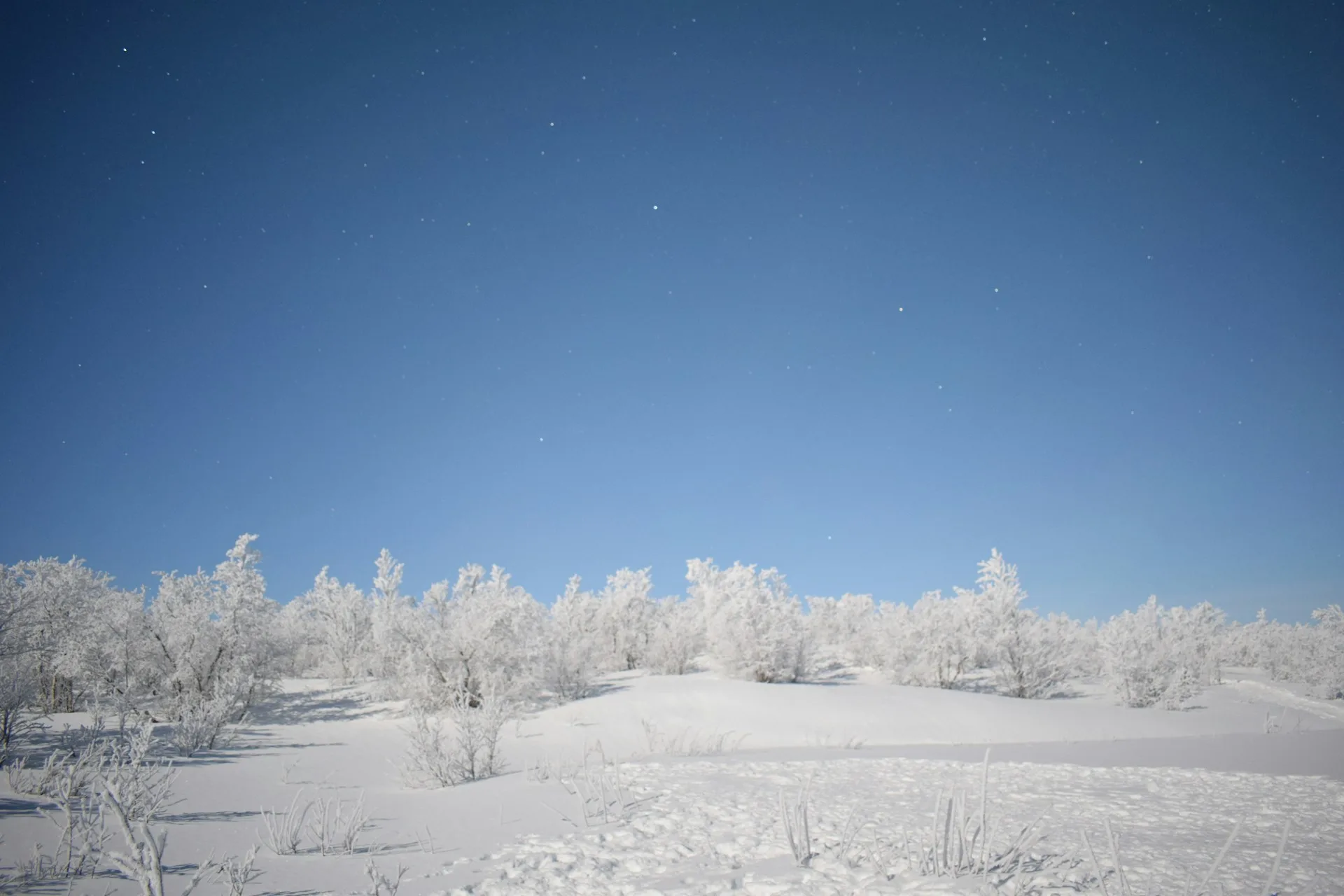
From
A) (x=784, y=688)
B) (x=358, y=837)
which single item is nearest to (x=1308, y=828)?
(x=358, y=837)

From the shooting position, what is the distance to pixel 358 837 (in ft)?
18.6

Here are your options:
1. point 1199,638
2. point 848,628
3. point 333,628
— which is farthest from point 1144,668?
point 333,628

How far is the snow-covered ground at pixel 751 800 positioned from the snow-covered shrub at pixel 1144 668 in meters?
3.67

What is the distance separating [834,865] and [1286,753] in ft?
40.7

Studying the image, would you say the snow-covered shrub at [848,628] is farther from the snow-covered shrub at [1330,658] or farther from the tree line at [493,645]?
the snow-covered shrub at [1330,658]

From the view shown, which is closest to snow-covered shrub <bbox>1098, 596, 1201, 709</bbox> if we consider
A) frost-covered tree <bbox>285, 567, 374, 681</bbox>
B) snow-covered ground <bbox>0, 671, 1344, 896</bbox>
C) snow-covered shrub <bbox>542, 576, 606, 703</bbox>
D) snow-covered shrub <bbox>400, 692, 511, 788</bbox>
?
snow-covered ground <bbox>0, 671, 1344, 896</bbox>

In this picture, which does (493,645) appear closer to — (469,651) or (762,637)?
(469,651)

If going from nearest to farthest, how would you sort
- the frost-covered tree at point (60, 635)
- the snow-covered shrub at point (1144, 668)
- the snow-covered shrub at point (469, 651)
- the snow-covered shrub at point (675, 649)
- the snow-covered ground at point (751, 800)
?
the snow-covered ground at point (751, 800), the frost-covered tree at point (60, 635), the snow-covered shrub at point (469, 651), the snow-covered shrub at point (1144, 668), the snow-covered shrub at point (675, 649)

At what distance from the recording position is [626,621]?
33.0 metres

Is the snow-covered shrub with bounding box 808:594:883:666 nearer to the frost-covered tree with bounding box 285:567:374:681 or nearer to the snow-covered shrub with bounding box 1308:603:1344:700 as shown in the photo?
the snow-covered shrub with bounding box 1308:603:1344:700

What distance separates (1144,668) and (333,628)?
35283 millimetres

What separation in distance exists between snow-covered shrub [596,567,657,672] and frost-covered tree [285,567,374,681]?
418 inches

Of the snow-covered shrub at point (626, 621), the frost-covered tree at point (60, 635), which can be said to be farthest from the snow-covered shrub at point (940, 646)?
the frost-covered tree at point (60, 635)

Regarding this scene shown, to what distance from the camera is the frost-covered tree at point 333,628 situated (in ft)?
94.2
